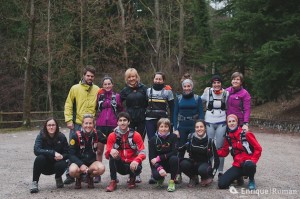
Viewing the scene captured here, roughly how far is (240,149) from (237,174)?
1.38 feet

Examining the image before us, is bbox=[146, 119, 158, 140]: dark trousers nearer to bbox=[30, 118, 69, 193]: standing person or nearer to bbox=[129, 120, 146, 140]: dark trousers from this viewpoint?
bbox=[129, 120, 146, 140]: dark trousers

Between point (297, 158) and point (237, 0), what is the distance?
9.79 metres

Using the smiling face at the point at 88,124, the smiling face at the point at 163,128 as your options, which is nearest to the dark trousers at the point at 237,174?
the smiling face at the point at 163,128

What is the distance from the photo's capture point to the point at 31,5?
60.0ft

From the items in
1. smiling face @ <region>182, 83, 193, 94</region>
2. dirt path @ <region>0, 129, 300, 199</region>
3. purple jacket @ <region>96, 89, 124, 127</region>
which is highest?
smiling face @ <region>182, 83, 193, 94</region>

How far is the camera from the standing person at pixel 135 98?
257 inches

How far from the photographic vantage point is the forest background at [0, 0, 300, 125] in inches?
624

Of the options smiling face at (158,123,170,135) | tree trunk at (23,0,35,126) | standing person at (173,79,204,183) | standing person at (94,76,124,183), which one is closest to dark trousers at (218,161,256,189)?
standing person at (173,79,204,183)

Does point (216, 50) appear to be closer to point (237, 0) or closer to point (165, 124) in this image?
point (237, 0)

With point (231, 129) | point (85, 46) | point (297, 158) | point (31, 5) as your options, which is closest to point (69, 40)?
point (85, 46)

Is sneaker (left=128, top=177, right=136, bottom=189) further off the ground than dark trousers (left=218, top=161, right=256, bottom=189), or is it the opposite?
dark trousers (left=218, top=161, right=256, bottom=189)

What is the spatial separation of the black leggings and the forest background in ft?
34.1

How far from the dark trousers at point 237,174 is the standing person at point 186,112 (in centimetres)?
97

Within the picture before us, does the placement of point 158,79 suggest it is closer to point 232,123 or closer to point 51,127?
point 232,123
